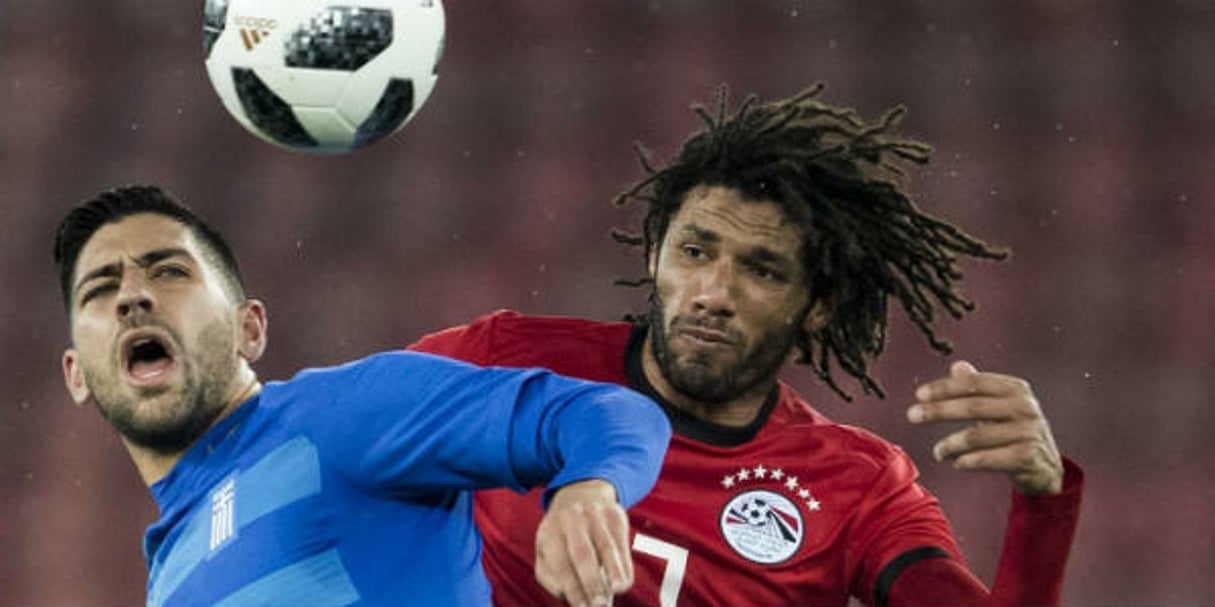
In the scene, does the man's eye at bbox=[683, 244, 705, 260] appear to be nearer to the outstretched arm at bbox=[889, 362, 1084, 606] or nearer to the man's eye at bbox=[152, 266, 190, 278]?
the outstretched arm at bbox=[889, 362, 1084, 606]

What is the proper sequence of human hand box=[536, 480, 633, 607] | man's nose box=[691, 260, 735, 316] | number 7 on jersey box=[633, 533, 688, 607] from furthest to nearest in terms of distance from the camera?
number 7 on jersey box=[633, 533, 688, 607], man's nose box=[691, 260, 735, 316], human hand box=[536, 480, 633, 607]

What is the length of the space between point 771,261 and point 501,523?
71 cm

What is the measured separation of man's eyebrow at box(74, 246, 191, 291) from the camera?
379 centimetres

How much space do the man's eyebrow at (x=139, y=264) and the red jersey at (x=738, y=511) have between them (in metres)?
0.75

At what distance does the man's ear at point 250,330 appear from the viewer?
3863 mm

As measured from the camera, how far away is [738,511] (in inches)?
173

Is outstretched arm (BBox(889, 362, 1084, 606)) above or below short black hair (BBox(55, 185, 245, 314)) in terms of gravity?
below

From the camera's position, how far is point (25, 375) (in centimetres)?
886

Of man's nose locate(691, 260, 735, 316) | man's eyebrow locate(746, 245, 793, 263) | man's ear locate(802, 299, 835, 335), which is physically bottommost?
man's ear locate(802, 299, 835, 335)

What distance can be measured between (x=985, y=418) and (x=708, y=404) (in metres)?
0.85

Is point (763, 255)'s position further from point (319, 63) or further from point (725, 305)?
point (319, 63)

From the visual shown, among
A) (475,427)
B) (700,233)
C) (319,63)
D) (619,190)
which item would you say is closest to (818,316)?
(700,233)

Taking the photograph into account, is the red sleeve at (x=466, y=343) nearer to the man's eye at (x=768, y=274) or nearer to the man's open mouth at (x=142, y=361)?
the man's eye at (x=768, y=274)

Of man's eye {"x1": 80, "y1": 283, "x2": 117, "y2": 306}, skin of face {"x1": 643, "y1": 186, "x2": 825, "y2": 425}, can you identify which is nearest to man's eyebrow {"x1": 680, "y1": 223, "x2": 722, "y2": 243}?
skin of face {"x1": 643, "y1": 186, "x2": 825, "y2": 425}
